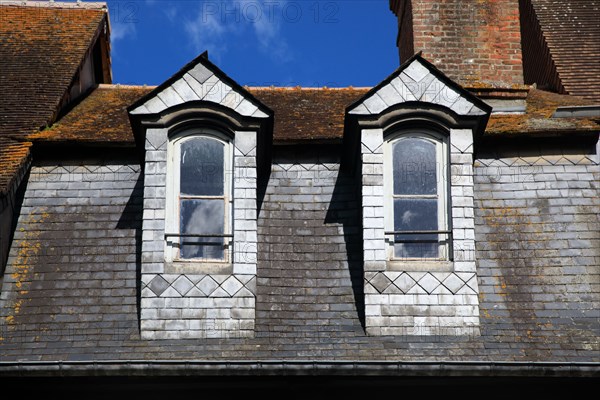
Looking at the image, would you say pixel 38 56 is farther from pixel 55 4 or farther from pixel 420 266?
pixel 420 266

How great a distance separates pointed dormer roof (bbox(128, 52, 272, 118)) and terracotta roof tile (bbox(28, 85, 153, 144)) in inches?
36.0

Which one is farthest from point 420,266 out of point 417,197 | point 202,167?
point 202,167

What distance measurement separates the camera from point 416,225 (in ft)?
38.9

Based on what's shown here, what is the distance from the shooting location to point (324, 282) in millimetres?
11727

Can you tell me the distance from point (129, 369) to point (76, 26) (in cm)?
696

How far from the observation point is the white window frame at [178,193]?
1164cm

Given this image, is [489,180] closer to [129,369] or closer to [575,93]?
[575,93]

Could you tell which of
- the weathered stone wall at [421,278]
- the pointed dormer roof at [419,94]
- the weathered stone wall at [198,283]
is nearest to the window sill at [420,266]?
the weathered stone wall at [421,278]

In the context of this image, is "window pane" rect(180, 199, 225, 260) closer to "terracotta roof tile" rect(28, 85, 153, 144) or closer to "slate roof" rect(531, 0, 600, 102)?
"terracotta roof tile" rect(28, 85, 153, 144)

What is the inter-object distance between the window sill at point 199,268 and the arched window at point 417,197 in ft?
5.32

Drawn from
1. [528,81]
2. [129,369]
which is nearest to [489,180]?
[129,369]

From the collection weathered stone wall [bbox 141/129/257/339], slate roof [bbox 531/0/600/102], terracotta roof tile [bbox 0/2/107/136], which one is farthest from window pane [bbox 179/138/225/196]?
slate roof [bbox 531/0/600/102]

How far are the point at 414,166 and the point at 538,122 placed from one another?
189 cm

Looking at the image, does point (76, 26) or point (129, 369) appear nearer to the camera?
point (129, 369)
